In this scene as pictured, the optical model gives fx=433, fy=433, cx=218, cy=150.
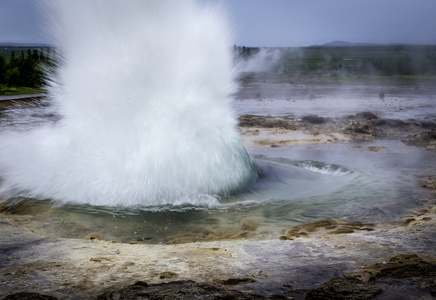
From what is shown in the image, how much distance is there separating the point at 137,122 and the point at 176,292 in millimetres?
3999

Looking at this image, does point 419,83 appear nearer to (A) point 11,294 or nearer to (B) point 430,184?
(B) point 430,184

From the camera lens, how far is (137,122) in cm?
652

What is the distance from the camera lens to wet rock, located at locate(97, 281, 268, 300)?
9.21 feet

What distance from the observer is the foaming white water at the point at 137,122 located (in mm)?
6090

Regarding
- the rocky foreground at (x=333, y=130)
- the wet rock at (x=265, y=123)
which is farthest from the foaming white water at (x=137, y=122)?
the wet rock at (x=265, y=123)

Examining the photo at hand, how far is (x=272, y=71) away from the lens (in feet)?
175

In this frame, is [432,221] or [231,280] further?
[432,221]

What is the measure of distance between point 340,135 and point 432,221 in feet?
26.7

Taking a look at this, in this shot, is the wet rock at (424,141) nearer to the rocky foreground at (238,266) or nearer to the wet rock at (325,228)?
the rocky foreground at (238,266)

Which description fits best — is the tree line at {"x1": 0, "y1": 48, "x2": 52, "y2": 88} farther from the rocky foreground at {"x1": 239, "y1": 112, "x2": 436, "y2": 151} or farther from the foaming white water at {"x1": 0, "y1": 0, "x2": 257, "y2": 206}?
the foaming white water at {"x1": 0, "y1": 0, "x2": 257, "y2": 206}

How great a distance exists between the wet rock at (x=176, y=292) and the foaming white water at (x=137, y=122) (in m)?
2.81

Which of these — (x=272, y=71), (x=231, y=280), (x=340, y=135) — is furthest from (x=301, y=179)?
(x=272, y=71)

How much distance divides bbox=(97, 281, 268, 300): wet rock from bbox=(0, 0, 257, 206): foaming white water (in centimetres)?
281

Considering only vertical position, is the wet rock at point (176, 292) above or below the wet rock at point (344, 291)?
below
